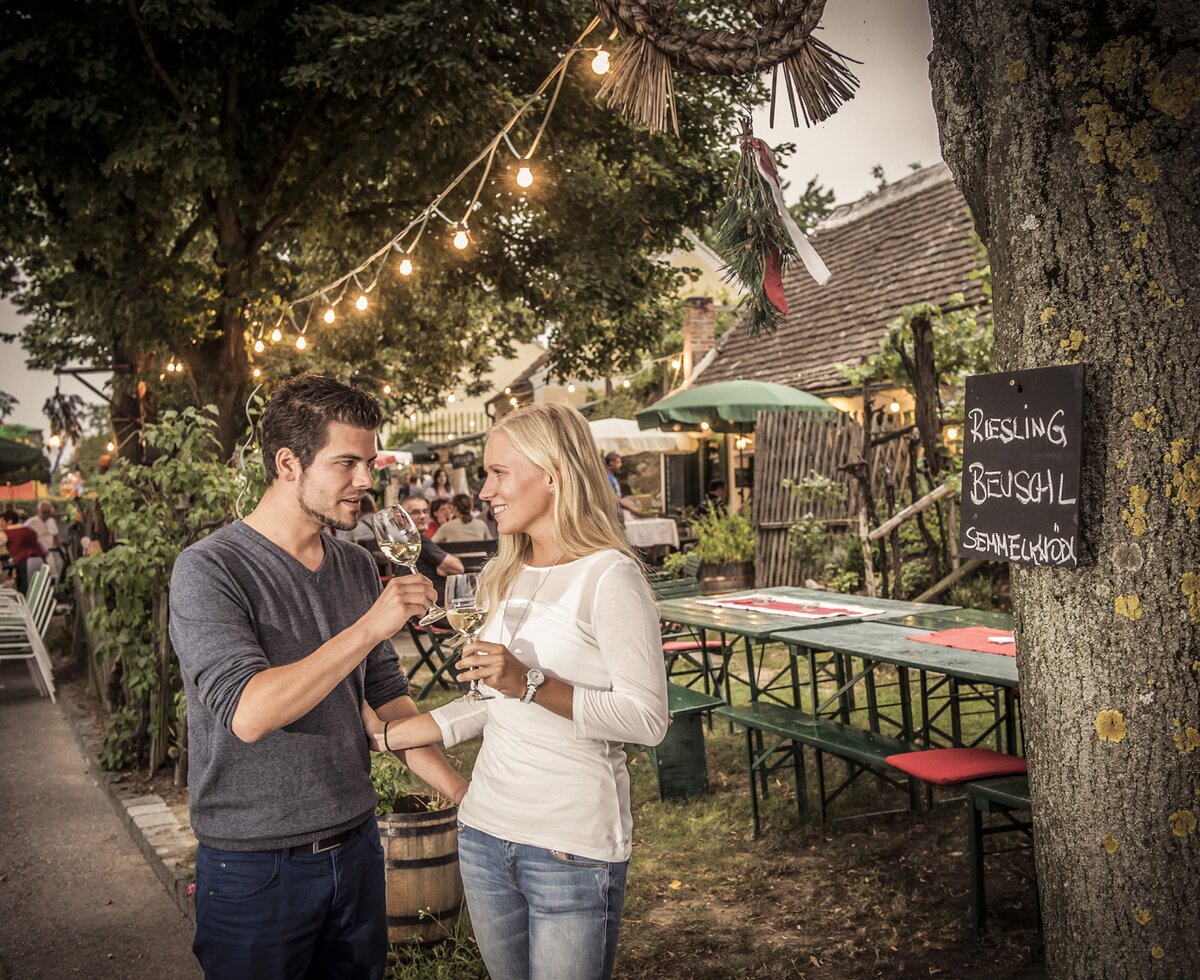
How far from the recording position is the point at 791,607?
22.0 ft

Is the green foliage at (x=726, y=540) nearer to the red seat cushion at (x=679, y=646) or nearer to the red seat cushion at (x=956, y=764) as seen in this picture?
the red seat cushion at (x=679, y=646)

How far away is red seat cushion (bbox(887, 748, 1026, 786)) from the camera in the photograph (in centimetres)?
438

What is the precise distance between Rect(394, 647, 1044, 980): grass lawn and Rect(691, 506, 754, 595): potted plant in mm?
7359

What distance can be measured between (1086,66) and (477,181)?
32.3ft

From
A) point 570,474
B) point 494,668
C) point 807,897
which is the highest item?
point 570,474

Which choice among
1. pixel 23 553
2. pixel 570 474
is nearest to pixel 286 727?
pixel 570 474

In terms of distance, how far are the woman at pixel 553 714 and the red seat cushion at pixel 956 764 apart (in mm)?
2552

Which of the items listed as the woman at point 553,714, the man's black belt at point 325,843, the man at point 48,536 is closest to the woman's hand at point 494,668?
the woman at point 553,714

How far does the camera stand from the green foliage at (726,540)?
14023mm

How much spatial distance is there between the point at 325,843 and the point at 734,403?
12137mm

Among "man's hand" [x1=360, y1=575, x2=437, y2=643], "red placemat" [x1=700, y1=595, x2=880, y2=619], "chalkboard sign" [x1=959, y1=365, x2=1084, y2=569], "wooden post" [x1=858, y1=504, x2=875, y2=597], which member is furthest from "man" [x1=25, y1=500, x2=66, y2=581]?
"chalkboard sign" [x1=959, y1=365, x2=1084, y2=569]

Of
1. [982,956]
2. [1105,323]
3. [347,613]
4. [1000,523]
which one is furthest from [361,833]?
[982,956]

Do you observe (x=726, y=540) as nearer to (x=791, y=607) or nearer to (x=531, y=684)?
(x=791, y=607)

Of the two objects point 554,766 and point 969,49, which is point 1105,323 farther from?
point 554,766
